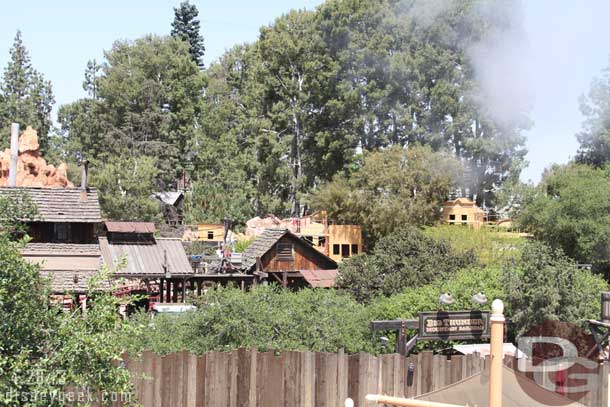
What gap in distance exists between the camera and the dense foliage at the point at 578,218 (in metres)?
34.9

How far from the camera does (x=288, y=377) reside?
11.4 metres

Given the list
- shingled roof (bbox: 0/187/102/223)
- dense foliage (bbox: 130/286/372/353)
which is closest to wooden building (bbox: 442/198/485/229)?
shingled roof (bbox: 0/187/102/223)

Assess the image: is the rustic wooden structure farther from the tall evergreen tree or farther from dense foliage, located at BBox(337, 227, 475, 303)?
the tall evergreen tree

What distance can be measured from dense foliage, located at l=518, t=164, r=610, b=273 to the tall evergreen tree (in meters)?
37.1

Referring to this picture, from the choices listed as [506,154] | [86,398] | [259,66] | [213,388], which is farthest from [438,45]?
[86,398]

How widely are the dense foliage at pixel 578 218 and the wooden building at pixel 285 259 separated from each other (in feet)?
31.7

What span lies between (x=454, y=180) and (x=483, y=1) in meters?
12.6

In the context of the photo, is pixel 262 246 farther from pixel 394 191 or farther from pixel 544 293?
pixel 544 293

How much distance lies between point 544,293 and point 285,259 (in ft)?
70.5

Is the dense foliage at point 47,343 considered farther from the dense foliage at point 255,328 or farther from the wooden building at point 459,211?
the wooden building at point 459,211

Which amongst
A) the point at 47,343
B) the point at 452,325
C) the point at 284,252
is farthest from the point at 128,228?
the point at 47,343

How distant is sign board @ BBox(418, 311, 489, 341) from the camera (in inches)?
528

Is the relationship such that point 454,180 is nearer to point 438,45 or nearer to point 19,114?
point 438,45

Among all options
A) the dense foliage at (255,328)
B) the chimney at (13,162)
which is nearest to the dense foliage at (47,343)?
the dense foliage at (255,328)
